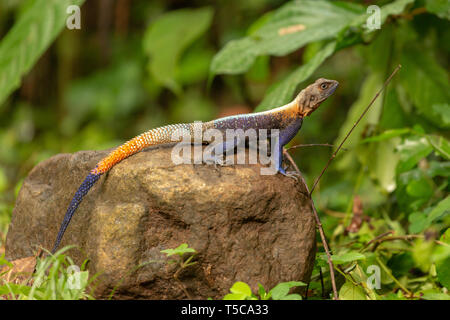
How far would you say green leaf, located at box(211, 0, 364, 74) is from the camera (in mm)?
3498

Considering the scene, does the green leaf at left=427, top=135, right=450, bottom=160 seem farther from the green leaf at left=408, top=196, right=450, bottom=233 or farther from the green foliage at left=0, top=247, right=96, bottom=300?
the green foliage at left=0, top=247, right=96, bottom=300

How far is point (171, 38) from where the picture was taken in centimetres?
504

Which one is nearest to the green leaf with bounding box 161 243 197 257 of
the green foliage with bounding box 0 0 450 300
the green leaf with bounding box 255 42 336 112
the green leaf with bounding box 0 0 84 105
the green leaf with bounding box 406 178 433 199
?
the green foliage with bounding box 0 0 450 300

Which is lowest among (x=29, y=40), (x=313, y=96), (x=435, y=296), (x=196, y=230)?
(x=435, y=296)

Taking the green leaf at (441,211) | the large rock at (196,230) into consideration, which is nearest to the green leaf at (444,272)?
the green leaf at (441,211)

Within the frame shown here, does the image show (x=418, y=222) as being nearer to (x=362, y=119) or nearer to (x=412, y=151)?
(x=412, y=151)

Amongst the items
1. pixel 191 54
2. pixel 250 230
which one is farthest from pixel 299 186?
pixel 191 54

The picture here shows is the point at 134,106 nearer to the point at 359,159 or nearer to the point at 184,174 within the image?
the point at 359,159

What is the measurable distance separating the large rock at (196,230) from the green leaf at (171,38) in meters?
2.51

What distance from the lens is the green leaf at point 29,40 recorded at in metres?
3.64

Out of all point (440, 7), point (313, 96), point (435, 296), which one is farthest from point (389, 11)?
point (435, 296)

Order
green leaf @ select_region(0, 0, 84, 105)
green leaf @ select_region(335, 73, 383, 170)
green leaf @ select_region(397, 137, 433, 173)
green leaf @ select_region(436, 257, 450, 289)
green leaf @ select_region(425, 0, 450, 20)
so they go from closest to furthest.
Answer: green leaf @ select_region(436, 257, 450, 289)
green leaf @ select_region(397, 137, 433, 173)
green leaf @ select_region(425, 0, 450, 20)
green leaf @ select_region(0, 0, 84, 105)
green leaf @ select_region(335, 73, 383, 170)

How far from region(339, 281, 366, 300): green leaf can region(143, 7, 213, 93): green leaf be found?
2.86 metres

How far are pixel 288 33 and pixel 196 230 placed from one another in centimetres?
186
